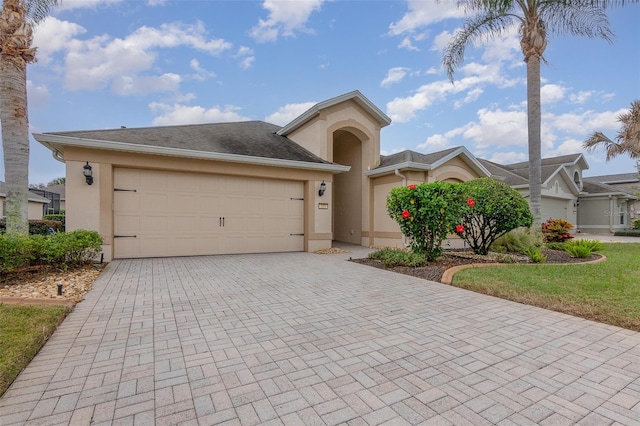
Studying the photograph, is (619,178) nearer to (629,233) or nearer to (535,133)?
(629,233)

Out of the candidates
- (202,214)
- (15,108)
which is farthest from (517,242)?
(15,108)

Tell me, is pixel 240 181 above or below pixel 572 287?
above

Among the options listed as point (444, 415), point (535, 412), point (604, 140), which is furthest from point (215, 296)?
point (604, 140)

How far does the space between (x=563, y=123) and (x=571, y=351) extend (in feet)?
56.4

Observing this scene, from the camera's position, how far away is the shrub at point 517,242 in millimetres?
9361

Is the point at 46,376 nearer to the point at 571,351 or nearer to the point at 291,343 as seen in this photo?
the point at 291,343

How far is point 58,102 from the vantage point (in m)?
11.8

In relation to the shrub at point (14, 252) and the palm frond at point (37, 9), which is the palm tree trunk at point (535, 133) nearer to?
the shrub at point (14, 252)

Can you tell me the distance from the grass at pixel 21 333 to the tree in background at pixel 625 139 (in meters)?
25.5

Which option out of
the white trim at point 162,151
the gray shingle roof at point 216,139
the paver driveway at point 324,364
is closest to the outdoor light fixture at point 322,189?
the white trim at point 162,151

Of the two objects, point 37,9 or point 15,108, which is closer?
point 15,108

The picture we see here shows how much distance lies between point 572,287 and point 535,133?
6772 mm

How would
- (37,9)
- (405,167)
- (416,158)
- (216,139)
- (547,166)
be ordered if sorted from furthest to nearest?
(547,166) < (416,158) < (405,167) < (216,139) < (37,9)

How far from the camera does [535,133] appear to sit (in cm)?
1005
